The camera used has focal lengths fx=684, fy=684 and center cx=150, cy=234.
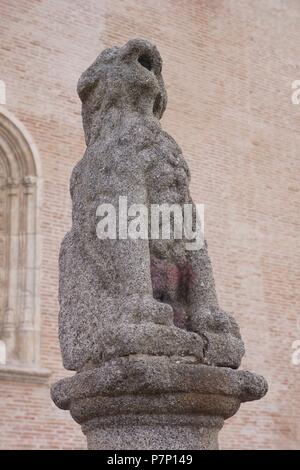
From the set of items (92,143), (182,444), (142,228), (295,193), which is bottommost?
(182,444)

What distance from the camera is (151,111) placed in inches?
146

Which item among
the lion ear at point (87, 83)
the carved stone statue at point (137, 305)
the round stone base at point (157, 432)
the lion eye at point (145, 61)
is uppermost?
the lion eye at point (145, 61)

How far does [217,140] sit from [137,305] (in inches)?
313

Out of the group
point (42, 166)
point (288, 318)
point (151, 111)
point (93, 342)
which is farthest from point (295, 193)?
point (93, 342)

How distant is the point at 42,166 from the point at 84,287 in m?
5.64

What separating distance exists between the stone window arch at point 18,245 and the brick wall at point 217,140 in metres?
0.15

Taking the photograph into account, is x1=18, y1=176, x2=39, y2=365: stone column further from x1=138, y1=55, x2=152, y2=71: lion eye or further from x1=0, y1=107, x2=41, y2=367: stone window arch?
x1=138, y1=55, x2=152, y2=71: lion eye

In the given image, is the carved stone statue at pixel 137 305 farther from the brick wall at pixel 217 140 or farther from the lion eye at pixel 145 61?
the brick wall at pixel 217 140

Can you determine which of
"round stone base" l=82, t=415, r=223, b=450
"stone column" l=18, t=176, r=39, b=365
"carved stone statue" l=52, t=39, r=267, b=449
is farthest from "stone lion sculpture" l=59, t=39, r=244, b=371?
"stone column" l=18, t=176, r=39, b=365

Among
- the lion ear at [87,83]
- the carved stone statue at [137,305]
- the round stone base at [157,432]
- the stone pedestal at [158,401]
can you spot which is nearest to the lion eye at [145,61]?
the carved stone statue at [137,305]

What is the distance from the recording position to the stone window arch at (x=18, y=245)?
787 centimetres

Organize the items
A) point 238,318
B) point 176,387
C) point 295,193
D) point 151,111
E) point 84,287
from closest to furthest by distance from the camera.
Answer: point 176,387, point 84,287, point 151,111, point 238,318, point 295,193

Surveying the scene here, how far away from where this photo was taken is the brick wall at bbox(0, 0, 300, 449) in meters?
8.51

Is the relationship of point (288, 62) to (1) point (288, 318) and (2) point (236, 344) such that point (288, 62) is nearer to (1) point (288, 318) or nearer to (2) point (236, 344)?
(1) point (288, 318)
